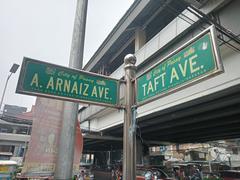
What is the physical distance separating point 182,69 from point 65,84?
1347 millimetres

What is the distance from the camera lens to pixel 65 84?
91.0 inches

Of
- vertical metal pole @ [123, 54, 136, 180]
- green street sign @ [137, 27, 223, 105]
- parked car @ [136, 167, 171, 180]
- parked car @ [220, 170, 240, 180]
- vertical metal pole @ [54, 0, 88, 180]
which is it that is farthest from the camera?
parked car @ [220, 170, 240, 180]

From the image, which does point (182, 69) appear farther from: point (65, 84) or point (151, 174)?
point (151, 174)

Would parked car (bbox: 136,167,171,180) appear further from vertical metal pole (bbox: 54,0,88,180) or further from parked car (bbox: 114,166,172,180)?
vertical metal pole (bbox: 54,0,88,180)

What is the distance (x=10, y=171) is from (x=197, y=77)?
8328mm

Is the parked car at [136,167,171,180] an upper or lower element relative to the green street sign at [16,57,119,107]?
lower

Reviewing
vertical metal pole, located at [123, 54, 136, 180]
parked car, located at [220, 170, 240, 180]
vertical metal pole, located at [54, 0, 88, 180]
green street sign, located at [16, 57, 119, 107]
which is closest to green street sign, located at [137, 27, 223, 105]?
vertical metal pole, located at [123, 54, 136, 180]

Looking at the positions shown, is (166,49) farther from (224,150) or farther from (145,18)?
(224,150)

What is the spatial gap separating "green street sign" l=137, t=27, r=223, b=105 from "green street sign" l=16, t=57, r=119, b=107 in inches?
16.6

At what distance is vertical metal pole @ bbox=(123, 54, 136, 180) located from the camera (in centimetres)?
199

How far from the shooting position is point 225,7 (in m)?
5.85

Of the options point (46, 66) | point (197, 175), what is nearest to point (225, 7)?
point (46, 66)

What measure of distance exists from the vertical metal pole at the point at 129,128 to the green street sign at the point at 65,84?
208 mm

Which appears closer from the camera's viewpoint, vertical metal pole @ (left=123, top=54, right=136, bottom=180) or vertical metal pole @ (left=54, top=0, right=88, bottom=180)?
vertical metal pole @ (left=123, top=54, right=136, bottom=180)
